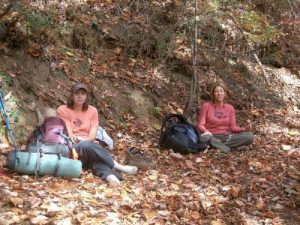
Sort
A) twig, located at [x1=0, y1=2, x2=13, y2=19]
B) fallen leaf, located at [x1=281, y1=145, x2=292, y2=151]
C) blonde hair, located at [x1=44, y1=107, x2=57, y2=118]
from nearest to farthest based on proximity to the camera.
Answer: twig, located at [x1=0, y1=2, x2=13, y2=19], blonde hair, located at [x1=44, y1=107, x2=57, y2=118], fallen leaf, located at [x1=281, y1=145, x2=292, y2=151]

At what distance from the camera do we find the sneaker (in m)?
5.18

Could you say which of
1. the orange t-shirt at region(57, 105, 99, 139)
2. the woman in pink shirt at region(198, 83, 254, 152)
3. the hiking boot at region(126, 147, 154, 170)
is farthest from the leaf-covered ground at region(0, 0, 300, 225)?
the orange t-shirt at region(57, 105, 99, 139)

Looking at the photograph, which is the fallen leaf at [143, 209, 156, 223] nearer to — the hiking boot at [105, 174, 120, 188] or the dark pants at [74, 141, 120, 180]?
the hiking boot at [105, 174, 120, 188]

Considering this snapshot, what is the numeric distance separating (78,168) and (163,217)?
1.23 meters

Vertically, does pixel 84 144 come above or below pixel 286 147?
below

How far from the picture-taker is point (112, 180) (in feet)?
17.1

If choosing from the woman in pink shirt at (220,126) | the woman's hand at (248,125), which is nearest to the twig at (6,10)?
the woman in pink shirt at (220,126)

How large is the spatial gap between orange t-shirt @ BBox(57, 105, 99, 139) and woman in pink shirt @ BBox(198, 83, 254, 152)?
1.94 m

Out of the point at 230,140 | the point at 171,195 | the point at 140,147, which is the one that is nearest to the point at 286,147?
the point at 230,140

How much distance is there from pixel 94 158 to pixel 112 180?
49 cm

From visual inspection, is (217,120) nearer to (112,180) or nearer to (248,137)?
(248,137)

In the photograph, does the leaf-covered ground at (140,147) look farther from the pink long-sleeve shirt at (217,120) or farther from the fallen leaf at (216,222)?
the pink long-sleeve shirt at (217,120)

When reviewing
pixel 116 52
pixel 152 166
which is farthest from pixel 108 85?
pixel 152 166

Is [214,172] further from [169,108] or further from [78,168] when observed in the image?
[169,108]
